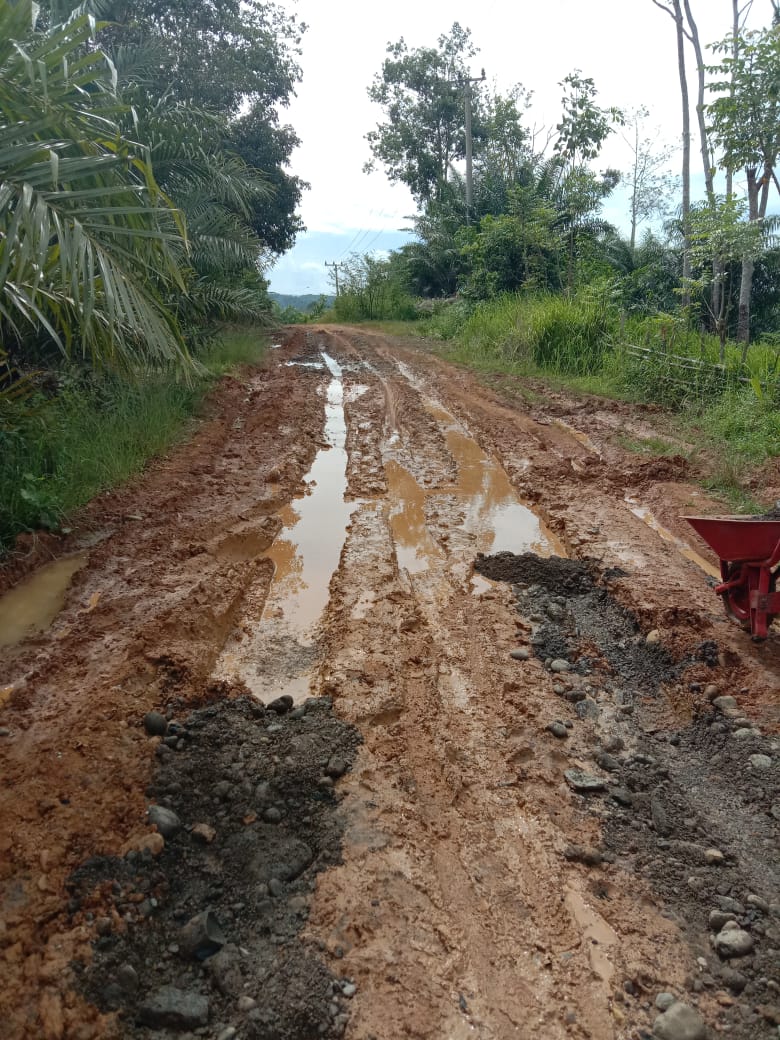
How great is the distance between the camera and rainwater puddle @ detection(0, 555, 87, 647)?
3.96 metres

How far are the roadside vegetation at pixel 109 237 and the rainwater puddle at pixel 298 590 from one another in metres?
1.48

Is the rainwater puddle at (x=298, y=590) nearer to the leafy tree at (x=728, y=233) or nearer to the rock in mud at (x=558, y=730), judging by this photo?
the rock in mud at (x=558, y=730)

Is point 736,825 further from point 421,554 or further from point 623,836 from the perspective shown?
point 421,554

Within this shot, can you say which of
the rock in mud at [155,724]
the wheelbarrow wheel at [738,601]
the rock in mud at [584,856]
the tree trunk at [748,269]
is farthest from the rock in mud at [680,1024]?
the tree trunk at [748,269]

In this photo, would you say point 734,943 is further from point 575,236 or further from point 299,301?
point 299,301

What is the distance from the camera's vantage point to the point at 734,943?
207 cm

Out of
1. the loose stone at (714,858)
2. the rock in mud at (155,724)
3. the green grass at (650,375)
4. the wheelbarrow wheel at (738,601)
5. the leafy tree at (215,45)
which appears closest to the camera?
the loose stone at (714,858)

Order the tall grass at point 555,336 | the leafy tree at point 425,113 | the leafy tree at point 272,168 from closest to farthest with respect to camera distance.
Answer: the tall grass at point 555,336, the leafy tree at point 272,168, the leafy tree at point 425,113

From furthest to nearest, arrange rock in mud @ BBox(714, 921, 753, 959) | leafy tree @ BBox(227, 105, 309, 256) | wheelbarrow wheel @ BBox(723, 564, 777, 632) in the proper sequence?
leafy tree @ BBox(227, 105, 309, 256) < wheelbarrow wheel @ BBox(723, 564, 777, 632) < rock in mud @ BBox(714, 921, 753, 959)

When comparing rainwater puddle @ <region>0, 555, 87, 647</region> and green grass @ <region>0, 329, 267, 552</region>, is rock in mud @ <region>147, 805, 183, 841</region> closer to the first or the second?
rainwater puddle @ <region>0, 555, 87, 647</region>

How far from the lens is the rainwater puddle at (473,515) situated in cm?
516

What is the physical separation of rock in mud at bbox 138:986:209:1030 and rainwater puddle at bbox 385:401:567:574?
3.09m

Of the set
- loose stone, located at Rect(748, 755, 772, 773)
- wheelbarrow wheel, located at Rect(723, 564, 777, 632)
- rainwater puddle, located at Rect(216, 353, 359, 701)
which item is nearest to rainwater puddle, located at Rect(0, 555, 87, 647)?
rainwater puddle, located at Rect(216, 353, 359, 701)

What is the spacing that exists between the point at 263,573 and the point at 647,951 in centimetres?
329
